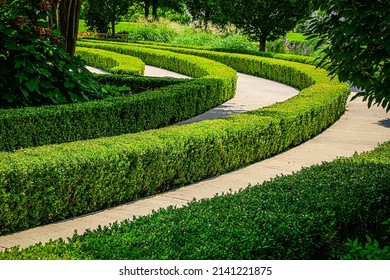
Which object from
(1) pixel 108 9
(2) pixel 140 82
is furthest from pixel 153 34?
(2) pixel 140 82

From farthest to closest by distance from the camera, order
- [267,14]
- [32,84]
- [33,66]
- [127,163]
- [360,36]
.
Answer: [267,14], [33,66], [32,84], [127,163], [360,36]

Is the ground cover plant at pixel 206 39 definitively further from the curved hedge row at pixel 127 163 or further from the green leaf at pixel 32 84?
the curved hedge row at pixel 127 163

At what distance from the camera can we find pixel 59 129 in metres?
8.91

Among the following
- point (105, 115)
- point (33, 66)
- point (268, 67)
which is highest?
point (33, 66)

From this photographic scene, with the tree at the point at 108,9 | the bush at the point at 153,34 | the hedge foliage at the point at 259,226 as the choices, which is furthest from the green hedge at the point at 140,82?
the tree at the point at 108,9

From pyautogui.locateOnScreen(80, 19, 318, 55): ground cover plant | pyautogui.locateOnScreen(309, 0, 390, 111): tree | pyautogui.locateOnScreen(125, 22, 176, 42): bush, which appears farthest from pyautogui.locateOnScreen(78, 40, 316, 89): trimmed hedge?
pyautogui.locateOnScreen(309, 0, 390, 111): tree

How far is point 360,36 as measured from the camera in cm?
513

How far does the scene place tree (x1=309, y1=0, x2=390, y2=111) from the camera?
5.05 m

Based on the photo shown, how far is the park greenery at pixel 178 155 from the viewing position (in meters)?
4.16

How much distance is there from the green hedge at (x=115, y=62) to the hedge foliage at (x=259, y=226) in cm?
1234

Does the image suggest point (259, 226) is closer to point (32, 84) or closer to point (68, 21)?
point (32, 84)

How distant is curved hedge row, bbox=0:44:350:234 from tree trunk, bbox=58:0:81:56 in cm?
429

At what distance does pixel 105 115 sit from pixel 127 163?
9.72ft

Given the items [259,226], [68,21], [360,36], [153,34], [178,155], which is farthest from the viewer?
[153,34]
